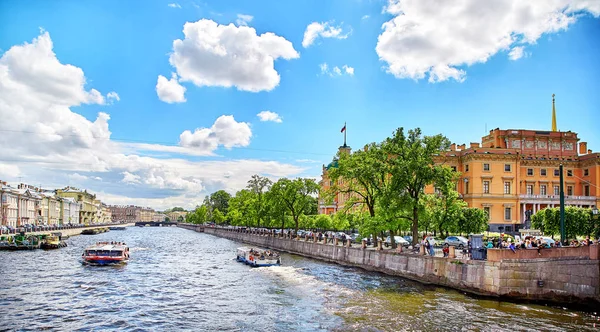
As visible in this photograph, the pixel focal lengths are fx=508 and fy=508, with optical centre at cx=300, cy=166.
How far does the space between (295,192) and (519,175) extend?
39383 millimetres

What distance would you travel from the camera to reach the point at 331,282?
3975cm

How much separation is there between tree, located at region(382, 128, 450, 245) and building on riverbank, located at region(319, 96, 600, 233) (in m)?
38.8

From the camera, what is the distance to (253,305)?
31344 millimetres

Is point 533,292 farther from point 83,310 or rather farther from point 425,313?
point 83,310

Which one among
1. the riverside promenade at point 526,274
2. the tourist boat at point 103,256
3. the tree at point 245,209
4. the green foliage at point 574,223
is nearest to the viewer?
the riverside promenade at point 526,274

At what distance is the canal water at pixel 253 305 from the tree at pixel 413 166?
7.23 meters

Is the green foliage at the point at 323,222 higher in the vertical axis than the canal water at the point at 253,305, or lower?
higher

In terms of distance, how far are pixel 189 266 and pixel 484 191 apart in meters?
54.0

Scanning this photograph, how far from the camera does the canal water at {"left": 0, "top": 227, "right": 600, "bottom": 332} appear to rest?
25750 millimetres

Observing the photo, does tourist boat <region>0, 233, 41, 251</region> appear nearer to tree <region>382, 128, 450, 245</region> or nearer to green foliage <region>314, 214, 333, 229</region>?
green foliage <region>314, 214, 333, 229</region>

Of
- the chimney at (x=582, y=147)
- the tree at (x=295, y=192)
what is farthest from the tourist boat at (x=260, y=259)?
the chimney at (x=582, y=147)

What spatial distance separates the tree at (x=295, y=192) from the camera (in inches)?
3233

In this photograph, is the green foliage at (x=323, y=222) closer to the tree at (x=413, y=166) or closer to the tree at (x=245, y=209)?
the tree at (x=245, y=209)

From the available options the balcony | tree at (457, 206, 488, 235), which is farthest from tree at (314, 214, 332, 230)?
the balcony
